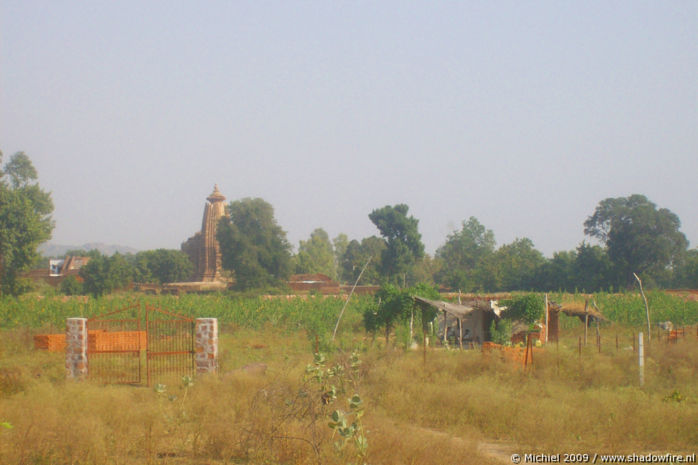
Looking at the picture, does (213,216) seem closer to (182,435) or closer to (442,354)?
(442,354)

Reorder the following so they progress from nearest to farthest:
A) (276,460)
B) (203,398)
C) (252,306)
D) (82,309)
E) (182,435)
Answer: (276,460) → (182,435) → (203,398) → (82,309) → (252,306)

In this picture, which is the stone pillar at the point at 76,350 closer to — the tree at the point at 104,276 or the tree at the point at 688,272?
the tree at the point at 104,276

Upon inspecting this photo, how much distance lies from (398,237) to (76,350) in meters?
37.2

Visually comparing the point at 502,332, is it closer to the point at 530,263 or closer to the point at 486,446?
the point at 486,446

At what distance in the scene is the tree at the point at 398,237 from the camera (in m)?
48.6

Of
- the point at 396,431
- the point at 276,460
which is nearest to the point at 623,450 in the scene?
the point at 396,431

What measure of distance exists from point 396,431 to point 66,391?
5.52 meters

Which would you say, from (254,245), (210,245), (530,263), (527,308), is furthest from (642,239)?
(210,245)

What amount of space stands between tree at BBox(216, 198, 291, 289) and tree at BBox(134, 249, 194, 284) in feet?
31.6

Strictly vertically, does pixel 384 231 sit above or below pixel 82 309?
above

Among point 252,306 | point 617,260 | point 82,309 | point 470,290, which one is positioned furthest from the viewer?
point 470,290

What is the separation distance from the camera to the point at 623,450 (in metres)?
7.93

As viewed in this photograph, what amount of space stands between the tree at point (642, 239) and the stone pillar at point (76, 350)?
43581 mm

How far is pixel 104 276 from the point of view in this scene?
47125mm
